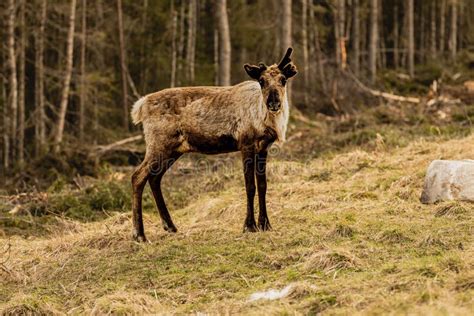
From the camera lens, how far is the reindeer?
9.64 meters

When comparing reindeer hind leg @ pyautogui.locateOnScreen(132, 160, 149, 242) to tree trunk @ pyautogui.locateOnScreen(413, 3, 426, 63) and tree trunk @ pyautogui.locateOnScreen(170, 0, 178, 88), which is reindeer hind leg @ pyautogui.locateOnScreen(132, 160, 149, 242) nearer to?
tree trunk @ pyautogui.locateOnScreen(170, 0, 178, 88)

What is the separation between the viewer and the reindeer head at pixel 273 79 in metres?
9.26

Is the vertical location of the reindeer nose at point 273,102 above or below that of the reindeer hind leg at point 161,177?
above

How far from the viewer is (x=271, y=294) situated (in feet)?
23.1

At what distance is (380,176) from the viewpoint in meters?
12.3

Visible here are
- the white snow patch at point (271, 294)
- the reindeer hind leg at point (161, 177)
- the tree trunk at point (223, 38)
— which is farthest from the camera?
the tree trunk at point (223, 38)

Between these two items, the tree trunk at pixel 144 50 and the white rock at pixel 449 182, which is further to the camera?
the tree trunk at pixel 144 50

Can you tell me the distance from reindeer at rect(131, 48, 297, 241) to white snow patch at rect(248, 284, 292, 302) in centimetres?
261

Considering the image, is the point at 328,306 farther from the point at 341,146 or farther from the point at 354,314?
the point at 341,146

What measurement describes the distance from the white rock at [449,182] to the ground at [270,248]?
24cm

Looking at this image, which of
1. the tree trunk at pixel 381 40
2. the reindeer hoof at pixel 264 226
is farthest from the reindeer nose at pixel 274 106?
the tree trunk at pixel 381 40

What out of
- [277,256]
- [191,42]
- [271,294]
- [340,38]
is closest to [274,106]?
[277,256]

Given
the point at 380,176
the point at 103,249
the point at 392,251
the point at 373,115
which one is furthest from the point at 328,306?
the point at 373,115

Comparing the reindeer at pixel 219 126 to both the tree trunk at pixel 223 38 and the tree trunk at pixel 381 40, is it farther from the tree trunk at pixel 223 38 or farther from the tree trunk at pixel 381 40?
the tree trunk at pixel 381 40
